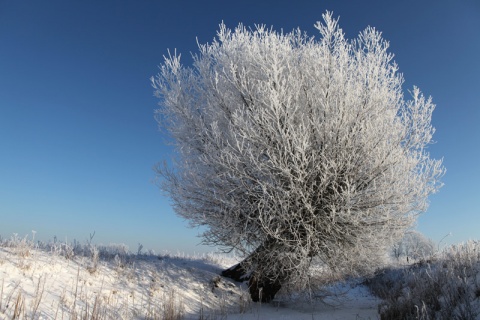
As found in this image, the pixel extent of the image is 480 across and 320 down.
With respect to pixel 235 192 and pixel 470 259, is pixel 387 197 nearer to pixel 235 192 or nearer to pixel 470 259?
pixel 470 259

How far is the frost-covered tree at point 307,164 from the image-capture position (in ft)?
20.1

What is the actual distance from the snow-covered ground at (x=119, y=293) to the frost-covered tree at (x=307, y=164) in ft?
3.07

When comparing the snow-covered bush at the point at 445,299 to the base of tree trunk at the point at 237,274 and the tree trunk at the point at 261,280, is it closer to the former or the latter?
the tree trunk at the point at 261,280

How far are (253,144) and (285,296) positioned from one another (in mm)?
4746

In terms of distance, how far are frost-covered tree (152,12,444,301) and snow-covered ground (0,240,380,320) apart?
94 cm

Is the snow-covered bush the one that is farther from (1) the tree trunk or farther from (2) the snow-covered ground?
(1) the tree trunk

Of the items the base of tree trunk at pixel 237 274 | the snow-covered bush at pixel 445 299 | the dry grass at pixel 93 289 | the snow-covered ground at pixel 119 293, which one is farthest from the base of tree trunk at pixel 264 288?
the snow-covered bush at pixel 445 299

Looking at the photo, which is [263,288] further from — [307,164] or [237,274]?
[307,164]

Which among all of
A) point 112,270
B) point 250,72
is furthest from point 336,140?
point 112,270

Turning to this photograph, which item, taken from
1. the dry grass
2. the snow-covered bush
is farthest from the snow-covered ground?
the snow-covered bush

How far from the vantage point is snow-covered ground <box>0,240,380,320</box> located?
4612mm

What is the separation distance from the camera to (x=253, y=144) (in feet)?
21.0

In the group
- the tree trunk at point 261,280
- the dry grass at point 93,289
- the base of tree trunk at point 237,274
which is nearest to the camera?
the dry grass at point 93,289

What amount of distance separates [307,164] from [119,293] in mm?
4395
